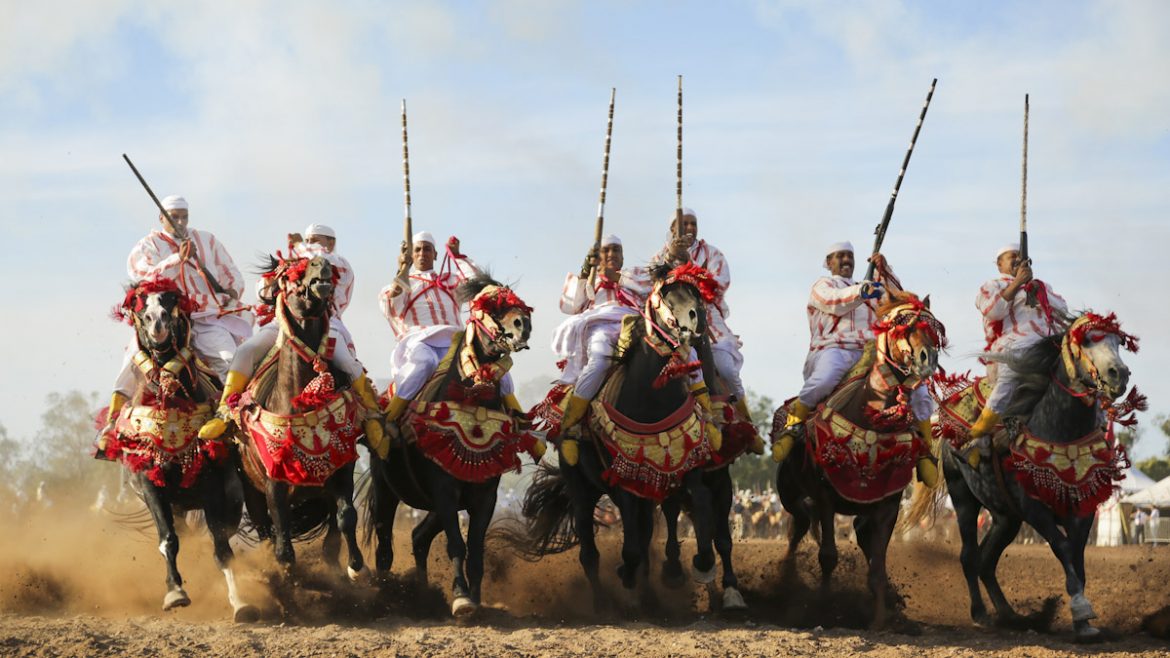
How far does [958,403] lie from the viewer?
13500 millimetres

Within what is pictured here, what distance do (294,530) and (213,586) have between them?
86 centimetres

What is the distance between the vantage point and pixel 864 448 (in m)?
12.5

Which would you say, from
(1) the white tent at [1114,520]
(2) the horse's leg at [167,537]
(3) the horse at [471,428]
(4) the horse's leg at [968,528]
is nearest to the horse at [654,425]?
(3) the horse at [471,428]

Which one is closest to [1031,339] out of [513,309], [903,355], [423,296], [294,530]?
[903,355]

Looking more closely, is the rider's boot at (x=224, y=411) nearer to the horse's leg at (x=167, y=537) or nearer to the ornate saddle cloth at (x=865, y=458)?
the horse's leg at (x=167, y=537)

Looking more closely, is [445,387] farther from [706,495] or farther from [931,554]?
[931,554]

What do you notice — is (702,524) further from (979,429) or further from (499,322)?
(979,429)

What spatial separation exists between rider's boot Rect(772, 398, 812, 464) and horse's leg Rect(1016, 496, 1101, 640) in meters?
1.97

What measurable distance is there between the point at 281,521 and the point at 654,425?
2954 mm

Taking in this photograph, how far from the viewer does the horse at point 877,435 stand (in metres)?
12.0

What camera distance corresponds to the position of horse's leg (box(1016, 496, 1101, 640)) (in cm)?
1143

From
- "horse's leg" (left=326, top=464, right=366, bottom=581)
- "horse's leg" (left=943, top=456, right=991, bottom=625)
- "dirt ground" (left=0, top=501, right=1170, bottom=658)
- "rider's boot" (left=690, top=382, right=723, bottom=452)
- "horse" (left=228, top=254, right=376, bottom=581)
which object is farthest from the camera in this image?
"horse's leg" (left=943, top=456, right=991, bottom=625)

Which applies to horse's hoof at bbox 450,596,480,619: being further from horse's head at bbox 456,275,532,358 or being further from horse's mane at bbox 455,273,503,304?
horse's mane at bbox 455,273,503,304

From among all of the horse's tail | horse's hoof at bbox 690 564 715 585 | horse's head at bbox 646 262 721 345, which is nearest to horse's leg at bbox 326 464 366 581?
the horse's tail
